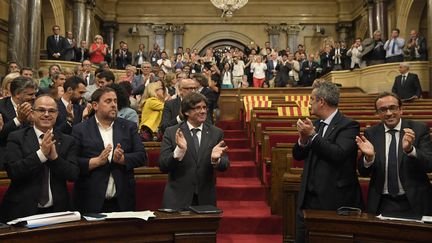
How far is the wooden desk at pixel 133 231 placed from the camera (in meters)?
2.17

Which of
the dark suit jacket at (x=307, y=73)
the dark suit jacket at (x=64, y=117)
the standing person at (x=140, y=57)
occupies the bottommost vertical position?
the dark suit jacket at (x=64, y=117)

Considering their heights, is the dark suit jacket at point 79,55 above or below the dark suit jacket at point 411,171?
above

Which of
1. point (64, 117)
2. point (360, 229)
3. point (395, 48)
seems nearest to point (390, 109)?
point (360, 229)

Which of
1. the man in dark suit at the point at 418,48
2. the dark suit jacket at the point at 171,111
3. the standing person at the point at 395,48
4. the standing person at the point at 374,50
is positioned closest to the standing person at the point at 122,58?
the standing person at the point at 374,50

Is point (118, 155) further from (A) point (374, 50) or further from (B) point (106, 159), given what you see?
(A) point (374, 50)

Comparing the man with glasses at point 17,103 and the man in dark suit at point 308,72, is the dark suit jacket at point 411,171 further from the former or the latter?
the man in dark suit at point 308,72

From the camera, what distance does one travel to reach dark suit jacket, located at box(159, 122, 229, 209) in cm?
314

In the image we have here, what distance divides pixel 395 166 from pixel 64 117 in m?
2.67

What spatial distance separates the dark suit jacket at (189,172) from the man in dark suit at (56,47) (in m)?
8.82

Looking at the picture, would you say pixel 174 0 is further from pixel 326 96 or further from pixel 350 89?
pixel 326 96

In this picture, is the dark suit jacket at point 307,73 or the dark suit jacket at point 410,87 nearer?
the dark suit jacket at point 410,87

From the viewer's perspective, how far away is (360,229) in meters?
2.31

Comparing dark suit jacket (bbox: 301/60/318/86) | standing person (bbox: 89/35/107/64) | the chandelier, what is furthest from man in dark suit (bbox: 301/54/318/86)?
standing person (bbox: 89/35/107/64)

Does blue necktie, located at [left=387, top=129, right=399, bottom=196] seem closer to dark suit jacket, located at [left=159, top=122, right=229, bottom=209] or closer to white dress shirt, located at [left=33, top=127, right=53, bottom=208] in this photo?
dark suit jacket, located at [left=159, top=122, right=229, bottom=209]
